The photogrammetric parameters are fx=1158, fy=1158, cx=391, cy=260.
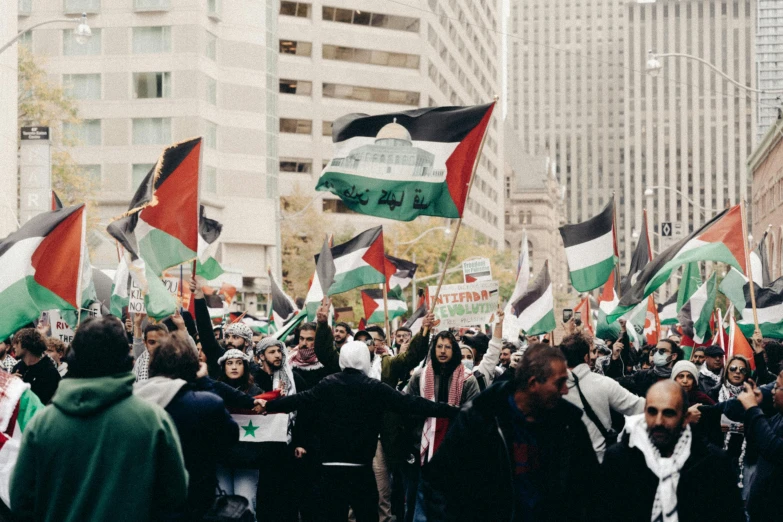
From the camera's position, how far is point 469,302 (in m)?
13.9

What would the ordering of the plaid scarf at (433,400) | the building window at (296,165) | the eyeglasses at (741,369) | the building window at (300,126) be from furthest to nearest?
the building window at (300,126) < the building window at (296,165) < the eyeglasses at (741,369) < the plaid scarf at (433,400)

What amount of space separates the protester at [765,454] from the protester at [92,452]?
11.0 ft

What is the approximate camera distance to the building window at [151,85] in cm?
Result: 5506

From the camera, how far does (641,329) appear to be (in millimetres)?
19047

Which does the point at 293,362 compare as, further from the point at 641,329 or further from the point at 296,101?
the point at 296,101

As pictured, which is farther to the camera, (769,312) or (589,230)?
(769,312)

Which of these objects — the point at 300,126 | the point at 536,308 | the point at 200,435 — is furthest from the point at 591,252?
the point at 300,126

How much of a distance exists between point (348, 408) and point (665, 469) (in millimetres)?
3301

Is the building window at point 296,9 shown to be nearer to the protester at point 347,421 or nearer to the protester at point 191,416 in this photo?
the protester at point 347,421

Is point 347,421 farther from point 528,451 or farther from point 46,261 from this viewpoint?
point 46,261

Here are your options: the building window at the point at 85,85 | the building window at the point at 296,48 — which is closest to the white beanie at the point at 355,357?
the building window at the point at 85,85

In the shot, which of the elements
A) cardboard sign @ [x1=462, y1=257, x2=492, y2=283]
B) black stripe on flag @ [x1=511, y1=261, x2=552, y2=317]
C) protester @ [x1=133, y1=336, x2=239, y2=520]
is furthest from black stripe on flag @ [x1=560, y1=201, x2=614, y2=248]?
protester @ [x1=133, y1=336, x2=239, y2=520]

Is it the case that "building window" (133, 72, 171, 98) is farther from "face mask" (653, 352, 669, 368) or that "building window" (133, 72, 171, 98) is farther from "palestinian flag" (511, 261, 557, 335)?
"face mask" (653, 352, 669, 368)

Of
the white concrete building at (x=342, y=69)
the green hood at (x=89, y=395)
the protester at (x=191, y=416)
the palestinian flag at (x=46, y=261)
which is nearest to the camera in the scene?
the green hood at (x=89, y=395)
